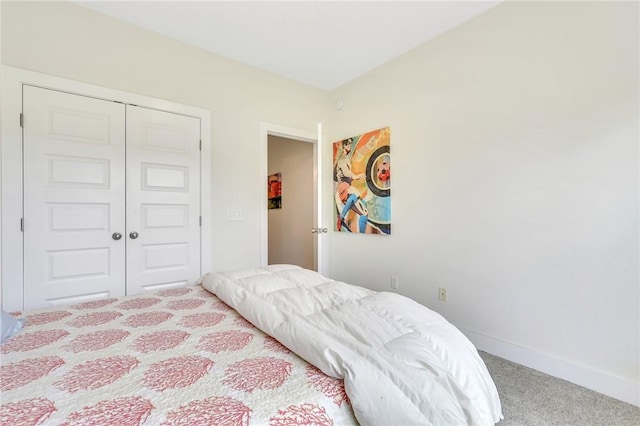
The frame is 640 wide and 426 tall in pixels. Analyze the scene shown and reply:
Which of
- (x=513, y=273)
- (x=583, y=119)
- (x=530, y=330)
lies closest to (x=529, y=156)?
(x=583, y=119)

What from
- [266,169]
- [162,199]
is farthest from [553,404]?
[162,199]

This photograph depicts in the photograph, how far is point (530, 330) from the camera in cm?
199

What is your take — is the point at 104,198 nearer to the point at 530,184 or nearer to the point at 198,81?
the point at 198,81

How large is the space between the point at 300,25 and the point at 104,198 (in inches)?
81.7

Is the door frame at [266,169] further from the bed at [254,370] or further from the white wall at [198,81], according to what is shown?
the bed at [254,370]

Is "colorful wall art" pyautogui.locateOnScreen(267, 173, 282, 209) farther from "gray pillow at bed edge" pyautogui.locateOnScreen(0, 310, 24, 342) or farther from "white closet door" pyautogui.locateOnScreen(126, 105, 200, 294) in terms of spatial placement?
"gray pillow at bed edge" pyautogui.locateOnScreen(0, 310, 24, 342)

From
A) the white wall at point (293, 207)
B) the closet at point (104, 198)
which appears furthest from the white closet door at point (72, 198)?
the white wall at point (293, 207)

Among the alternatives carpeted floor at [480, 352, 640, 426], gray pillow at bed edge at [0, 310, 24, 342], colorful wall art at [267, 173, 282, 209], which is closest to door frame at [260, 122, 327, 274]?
colorful wall art at [267, 173, 282, 209]

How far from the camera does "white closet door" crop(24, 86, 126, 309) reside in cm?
200

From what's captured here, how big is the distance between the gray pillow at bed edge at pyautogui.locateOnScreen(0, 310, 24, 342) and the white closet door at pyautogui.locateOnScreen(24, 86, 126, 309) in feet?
3.40

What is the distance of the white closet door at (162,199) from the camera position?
2.37 meters

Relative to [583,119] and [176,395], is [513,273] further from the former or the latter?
[176,395]

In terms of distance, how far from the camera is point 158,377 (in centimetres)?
86

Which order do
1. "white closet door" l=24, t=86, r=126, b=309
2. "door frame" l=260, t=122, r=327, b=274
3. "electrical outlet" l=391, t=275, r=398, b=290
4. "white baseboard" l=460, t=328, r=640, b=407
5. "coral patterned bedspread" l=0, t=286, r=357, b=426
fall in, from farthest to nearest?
1. "door frame" l=260, t=122, r=327, b=274
2. "electrical outlet" l=391, t=275, r=398, b=290
3. "white closet door" l=24, t=86, r=126, b=309
4. "white baseboard" l=460, t=328, r=640, b=407
5. "coral patterned bedspread" l=0, t=286, r=357, b=426
